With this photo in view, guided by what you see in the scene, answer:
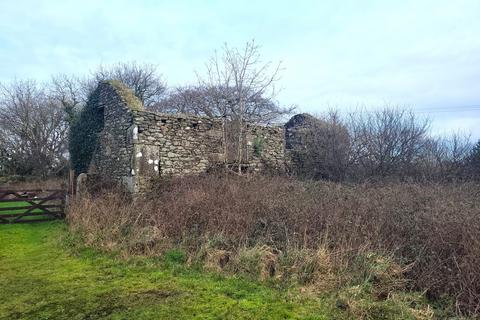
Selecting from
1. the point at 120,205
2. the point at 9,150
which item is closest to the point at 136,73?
the point at 9,150

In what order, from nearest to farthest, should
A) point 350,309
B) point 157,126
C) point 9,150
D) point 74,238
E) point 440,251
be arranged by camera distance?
point 350,309
point 440,251
point 74,238
point 157,126
point 9,150

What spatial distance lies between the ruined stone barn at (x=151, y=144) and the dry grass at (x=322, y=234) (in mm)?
2461

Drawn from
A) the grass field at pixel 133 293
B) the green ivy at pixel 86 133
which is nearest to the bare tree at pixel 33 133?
the green ivy at pixel 86 133

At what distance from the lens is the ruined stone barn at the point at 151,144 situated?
37.7 feet

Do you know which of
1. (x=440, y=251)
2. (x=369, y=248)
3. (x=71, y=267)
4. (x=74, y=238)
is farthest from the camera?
(x=74, y=238)

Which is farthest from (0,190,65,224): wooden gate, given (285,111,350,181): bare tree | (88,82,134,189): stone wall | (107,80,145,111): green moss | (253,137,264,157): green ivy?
(285,111,350,181): bare tree

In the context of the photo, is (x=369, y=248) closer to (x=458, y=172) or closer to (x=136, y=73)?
(x=458, y=172)

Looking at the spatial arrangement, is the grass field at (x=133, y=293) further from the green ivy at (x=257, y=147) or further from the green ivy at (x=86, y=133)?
the green ivy at (x=257, y=147)

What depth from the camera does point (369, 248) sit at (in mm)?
5559

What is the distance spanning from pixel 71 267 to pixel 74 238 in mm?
1796

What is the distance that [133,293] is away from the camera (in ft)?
16.6

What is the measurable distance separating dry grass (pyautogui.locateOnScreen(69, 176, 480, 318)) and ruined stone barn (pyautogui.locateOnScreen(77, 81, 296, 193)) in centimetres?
246

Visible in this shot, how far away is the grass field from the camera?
4391 mm

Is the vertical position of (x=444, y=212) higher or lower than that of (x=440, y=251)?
higher
